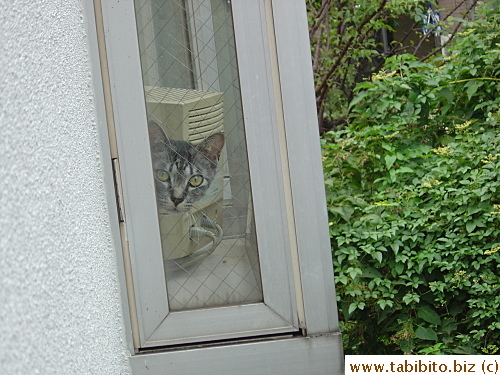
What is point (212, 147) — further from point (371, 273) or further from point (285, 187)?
point (371, 273)

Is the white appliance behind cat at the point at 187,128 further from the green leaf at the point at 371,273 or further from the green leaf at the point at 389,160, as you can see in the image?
the green leaf at the point at 389,160

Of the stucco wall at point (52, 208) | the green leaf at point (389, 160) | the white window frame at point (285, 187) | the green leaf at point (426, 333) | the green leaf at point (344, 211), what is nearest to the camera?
the stucco wall at point (52, 208)

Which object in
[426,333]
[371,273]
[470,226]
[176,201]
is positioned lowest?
[426,333]

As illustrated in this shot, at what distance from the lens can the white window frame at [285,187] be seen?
155 centimetres

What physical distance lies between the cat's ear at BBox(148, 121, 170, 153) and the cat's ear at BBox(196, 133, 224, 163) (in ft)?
0.33

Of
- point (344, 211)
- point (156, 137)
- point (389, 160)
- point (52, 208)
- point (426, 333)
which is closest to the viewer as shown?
point (52, 208)

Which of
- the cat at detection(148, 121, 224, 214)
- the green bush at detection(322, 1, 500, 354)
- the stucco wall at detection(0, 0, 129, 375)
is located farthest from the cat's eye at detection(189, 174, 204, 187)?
the green bush at detection(322, 1, 500, 354)

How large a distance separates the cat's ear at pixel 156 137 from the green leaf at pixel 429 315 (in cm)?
118

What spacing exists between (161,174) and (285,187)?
0.35 m

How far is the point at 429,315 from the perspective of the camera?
6.88 ft

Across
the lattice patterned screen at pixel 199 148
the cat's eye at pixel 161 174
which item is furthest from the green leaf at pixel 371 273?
the cat's eye at pixel 161 174

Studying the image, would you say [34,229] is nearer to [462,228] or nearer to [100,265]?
[100,265]

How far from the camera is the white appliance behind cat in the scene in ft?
5.16

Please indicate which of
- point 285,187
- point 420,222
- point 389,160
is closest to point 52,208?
point 285,187
